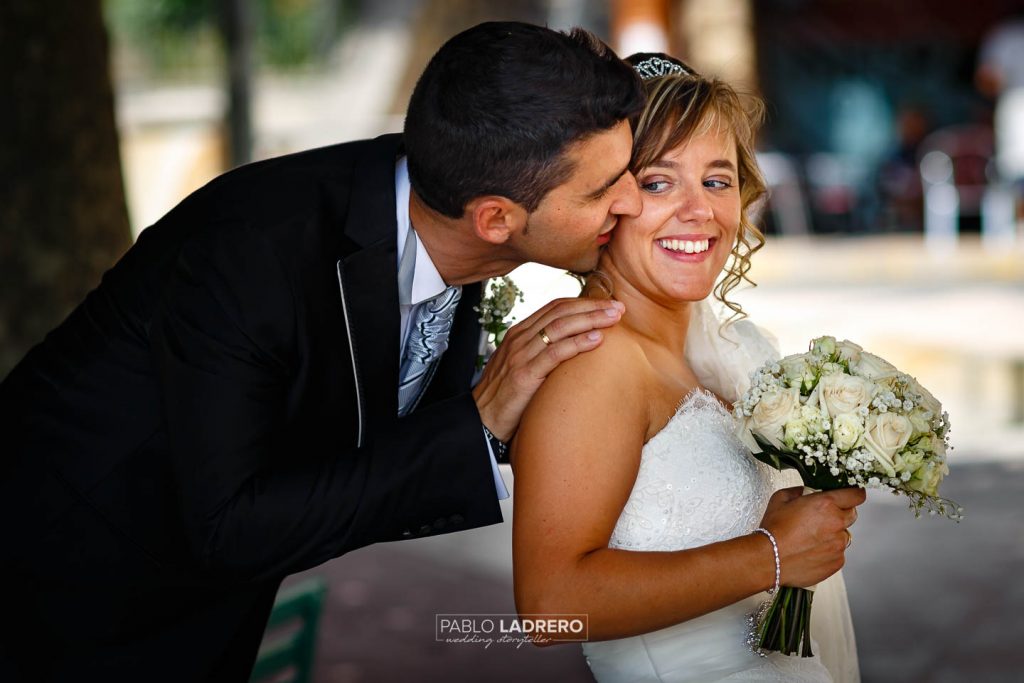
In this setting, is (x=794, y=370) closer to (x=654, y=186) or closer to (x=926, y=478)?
(x=926, y=478)

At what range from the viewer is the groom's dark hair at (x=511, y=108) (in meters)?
2.60

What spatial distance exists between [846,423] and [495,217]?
88 cm

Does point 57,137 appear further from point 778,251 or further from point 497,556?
point 778,251

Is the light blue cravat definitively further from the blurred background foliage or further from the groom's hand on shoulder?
the blurred background foliage

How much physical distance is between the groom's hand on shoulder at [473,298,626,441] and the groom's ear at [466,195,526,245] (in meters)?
0.20

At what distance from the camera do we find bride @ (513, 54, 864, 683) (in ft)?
8.70

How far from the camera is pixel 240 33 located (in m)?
9.11

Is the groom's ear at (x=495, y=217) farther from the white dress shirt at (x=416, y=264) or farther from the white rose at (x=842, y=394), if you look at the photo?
the white rose at (x=842, y=394)

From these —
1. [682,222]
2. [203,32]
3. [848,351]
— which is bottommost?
[203,32]

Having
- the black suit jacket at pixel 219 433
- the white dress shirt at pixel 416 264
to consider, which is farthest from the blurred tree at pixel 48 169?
the white dress shirt at pixel 416 264

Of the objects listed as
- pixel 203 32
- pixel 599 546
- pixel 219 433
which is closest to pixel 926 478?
pixel 599 546

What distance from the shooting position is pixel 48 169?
4418 millimetres

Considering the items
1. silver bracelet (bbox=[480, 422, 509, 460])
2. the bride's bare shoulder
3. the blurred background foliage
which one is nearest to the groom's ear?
the bride's bare shoulder

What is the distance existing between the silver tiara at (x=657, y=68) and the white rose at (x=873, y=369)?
33.5 inches
